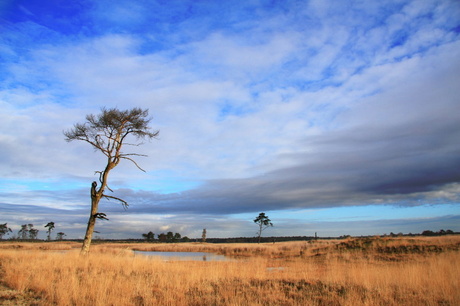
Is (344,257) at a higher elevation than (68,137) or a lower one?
lower

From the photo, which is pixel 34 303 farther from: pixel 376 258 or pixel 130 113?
pixel 376 258

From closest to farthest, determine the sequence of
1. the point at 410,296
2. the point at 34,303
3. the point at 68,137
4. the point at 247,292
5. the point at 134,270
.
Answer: the point at 34,303, the point at 410,296, the point at 247,292, the point at 134,270, the point at 68,137

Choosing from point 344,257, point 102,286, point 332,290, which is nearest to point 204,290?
point 102,286

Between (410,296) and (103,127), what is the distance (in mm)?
17709

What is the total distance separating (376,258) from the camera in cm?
2259

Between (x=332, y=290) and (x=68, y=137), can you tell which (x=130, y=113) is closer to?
(x=68, y=137)

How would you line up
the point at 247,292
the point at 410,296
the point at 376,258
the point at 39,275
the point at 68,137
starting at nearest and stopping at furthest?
the point at 410,296 < the point at 247,292 < the point at 39,275 < the point at 68,137 < the point at 376,258

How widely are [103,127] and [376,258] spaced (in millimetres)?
21987

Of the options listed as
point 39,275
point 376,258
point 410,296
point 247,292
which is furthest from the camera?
point 376,258

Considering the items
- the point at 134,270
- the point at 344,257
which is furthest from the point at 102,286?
the point at 344,257

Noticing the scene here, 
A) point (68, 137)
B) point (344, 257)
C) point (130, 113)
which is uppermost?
point (130, 113)

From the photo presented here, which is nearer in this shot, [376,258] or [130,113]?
[130,113]

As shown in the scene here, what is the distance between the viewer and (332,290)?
9492mm

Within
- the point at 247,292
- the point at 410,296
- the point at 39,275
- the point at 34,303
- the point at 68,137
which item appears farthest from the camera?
the point at 68,137
